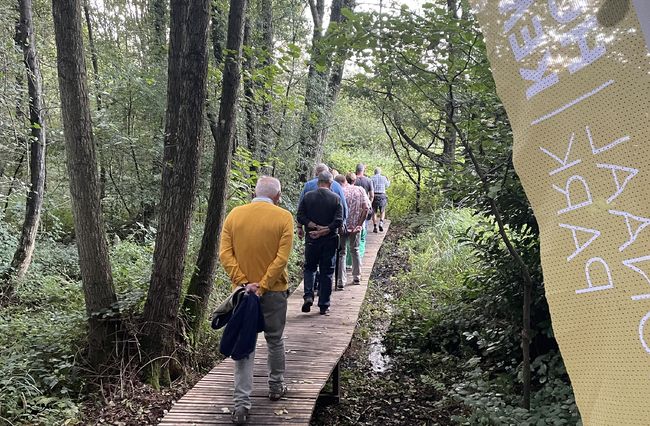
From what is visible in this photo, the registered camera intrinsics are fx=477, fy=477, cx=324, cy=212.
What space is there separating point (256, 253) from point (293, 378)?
67.6 inches

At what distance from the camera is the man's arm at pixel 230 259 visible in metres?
4.23

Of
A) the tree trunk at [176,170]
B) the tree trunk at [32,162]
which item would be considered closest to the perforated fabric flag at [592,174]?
the tree trunk at [176,170]

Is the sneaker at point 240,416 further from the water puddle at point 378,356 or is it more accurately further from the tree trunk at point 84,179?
the water puddle at point 378,356

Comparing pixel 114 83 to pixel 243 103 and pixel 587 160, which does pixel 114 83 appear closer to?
pixel 243 103

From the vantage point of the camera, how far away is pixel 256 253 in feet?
13.8

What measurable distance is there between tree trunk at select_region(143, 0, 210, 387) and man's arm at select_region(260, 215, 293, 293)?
1823 millimetres

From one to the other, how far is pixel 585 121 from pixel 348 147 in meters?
25.4

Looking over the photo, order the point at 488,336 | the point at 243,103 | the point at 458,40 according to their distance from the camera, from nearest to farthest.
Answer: the point at 458,40 → the point at 488,336 → the point at 243,103

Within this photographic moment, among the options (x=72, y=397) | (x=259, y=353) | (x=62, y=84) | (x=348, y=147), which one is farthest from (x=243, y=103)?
(x=348, y=147)

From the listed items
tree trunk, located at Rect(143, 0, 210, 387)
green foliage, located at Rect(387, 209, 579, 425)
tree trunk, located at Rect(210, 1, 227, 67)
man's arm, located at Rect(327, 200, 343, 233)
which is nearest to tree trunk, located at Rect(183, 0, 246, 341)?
tree trunk, located at Rect(143, 0, 210, 387)

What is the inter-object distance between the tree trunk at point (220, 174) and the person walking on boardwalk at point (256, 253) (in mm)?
2333

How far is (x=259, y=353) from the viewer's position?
5844 mm

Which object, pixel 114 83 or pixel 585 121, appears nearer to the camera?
pixel 585 121

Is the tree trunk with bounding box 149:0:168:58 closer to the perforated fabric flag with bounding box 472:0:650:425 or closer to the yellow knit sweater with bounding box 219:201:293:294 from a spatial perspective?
the yellow knit sweater with bounding box 219:201:293:294
